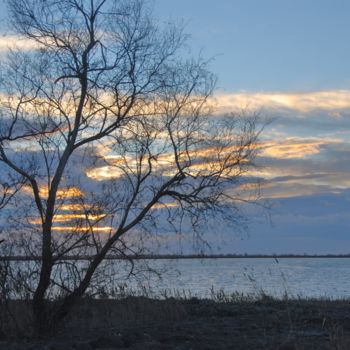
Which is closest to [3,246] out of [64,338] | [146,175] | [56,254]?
[56,254]

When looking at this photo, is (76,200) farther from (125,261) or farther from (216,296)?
(216,296)

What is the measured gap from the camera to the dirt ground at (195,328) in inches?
436


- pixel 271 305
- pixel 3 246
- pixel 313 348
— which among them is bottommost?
pixel 313 348

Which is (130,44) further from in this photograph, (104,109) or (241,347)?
(241,347)

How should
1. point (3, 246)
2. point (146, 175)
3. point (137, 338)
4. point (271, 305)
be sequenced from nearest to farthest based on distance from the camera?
1. point (137, 338)
2. point (3, 246)
3. point (146, 175)
4. point (271, 305)

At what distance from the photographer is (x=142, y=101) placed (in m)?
15.0

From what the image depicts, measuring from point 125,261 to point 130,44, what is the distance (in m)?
4.98

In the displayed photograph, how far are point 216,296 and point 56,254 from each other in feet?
30.0

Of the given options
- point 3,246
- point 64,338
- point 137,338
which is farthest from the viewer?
point 3,246

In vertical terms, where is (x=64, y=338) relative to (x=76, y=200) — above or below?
below

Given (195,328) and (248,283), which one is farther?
(248,283)

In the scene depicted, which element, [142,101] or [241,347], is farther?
[142,101]

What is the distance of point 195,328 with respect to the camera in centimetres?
1295

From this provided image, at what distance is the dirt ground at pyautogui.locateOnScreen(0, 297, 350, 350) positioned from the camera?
36.3ft
